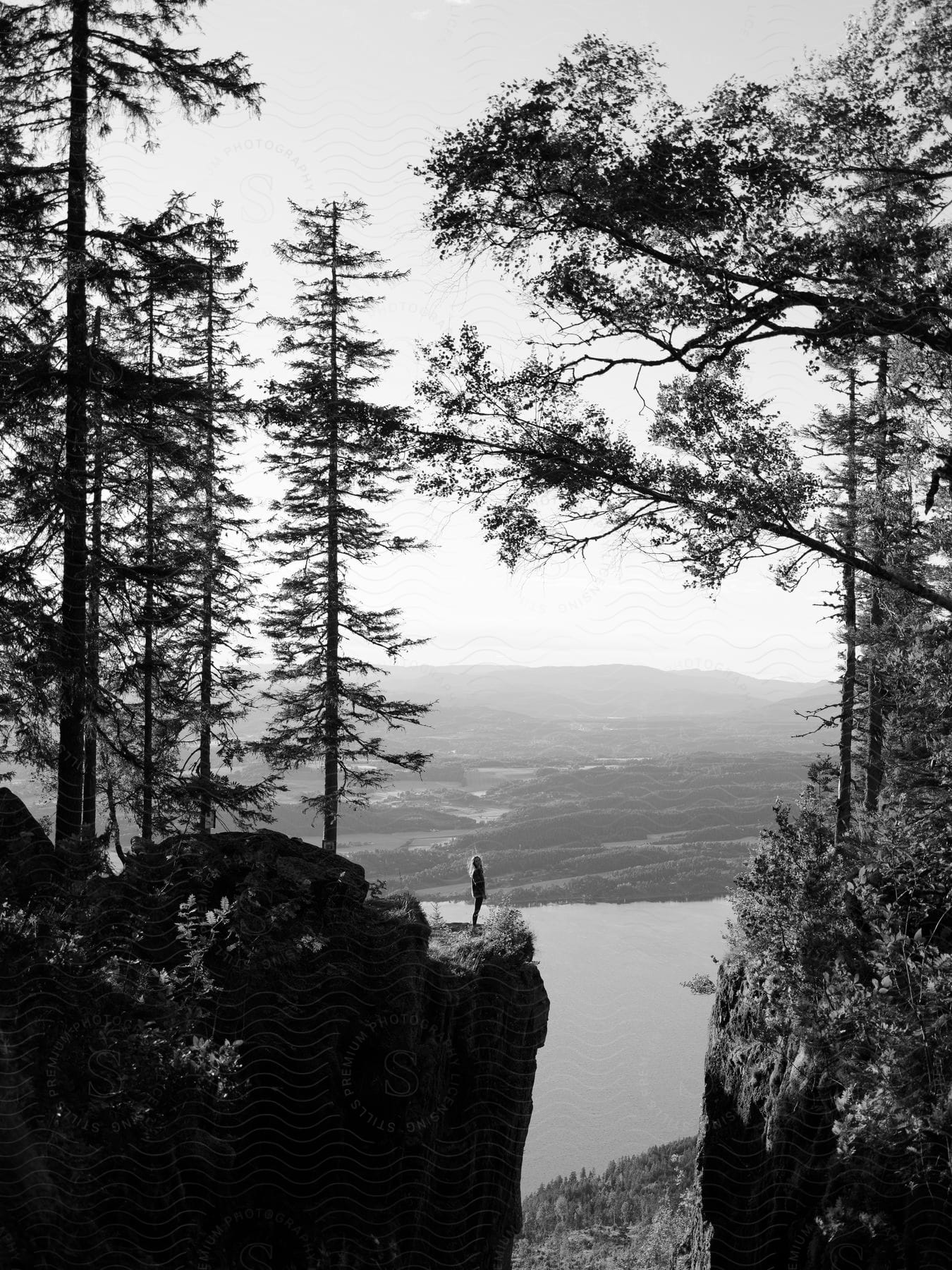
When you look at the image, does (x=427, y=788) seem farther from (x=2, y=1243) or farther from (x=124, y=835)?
(x=2, y=1243)

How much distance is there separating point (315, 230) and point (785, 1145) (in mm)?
18647

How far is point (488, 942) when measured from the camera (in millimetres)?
11438

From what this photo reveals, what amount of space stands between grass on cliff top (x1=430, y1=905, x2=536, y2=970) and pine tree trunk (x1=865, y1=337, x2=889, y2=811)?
6890 millimetres

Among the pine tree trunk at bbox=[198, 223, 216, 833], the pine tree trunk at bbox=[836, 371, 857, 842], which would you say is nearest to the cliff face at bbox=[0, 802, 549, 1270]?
the pine tree trunk at bbox=[198, 223, 216, 833]

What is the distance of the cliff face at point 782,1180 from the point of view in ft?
25.4

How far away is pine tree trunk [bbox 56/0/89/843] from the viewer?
10.7 metres

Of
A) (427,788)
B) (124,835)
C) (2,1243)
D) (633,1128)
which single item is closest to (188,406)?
(2,1243)

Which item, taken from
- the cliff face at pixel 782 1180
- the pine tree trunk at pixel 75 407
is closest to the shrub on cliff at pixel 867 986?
the cliff face at pixel 782 1180

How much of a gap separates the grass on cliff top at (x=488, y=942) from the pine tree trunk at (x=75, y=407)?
493 cm

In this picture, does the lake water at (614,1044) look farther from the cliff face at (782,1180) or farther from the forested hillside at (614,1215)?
the cliff face at (782,1180)

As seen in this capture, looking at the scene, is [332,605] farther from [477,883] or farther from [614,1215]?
[614,1215]

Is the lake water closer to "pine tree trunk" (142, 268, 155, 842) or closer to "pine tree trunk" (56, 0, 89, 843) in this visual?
"pine tree trunk" (142, 268, 155, 842)

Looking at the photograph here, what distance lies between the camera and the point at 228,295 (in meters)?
18.8

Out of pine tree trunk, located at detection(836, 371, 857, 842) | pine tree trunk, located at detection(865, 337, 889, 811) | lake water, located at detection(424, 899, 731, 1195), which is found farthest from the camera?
lake water, located at detection(424, 899, 731, 1195)
